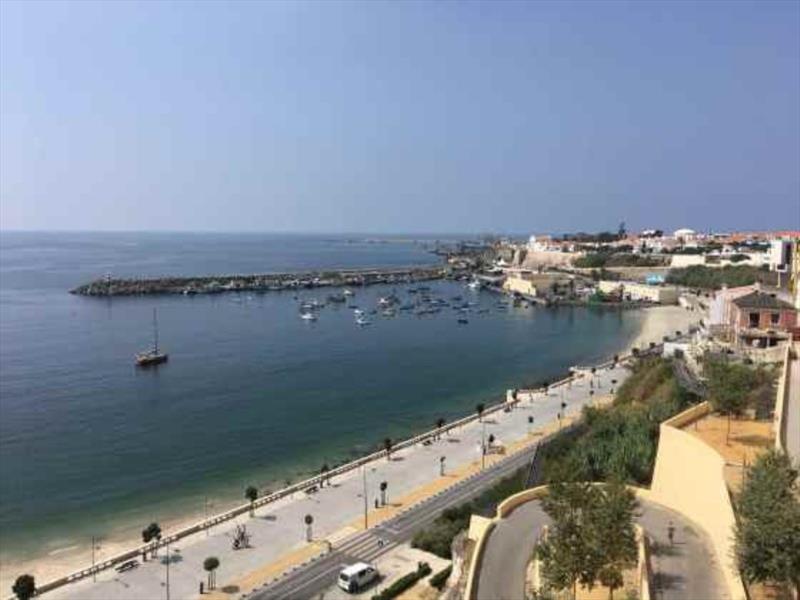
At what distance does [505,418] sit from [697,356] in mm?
9546

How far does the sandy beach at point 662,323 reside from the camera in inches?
2239

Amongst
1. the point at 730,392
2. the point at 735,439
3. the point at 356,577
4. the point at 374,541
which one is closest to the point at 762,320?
the point at 730,392

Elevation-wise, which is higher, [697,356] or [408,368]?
[697,356]

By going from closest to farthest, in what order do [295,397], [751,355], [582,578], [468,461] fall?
[582,578]
[468,461]
[751,355]
[295,397]

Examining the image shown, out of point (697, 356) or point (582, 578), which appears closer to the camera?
point (582, 578)

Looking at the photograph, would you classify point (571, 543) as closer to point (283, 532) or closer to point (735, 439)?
point (735, 439)

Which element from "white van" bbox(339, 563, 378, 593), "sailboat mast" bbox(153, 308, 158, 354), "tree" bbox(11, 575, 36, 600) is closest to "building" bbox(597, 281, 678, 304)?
"sailboat mast" bbox(153, 308, 158, 354)

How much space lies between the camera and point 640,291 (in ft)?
273

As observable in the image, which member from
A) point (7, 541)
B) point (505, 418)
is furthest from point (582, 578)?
point (505, 418)

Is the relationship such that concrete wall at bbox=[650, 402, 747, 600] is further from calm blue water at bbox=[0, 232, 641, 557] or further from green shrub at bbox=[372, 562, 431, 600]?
calm blue water at bbox=[0, 232, 641, 557]

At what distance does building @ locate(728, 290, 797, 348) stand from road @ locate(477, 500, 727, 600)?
21098 millimetres

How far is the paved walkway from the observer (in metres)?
17.6

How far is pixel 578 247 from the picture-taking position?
440ft

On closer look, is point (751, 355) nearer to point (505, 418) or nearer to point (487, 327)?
point (505, 418)
